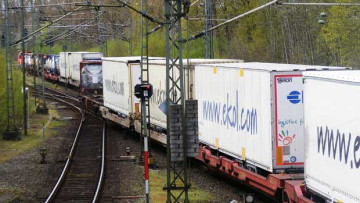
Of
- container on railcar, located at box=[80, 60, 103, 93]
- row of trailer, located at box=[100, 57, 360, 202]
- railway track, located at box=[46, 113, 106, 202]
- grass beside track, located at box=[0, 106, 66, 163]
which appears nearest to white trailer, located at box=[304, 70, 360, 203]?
row of trailer, located at box=[100, 57, 360, 202]

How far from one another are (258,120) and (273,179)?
5.04ft

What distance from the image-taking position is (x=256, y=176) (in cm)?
1639

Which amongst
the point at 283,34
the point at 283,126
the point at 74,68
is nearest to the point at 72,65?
the point at 74,68

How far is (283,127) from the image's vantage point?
15273 millimetres

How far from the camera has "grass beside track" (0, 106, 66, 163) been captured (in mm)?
28109

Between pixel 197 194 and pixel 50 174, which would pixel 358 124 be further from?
pixel 50 174

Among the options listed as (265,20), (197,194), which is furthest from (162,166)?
(265,20)

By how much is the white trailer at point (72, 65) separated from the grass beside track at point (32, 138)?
266 inches

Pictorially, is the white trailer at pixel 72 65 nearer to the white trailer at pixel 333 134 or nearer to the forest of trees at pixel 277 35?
the forest of trees at pixel 277 35

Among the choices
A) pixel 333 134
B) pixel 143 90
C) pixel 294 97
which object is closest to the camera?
pixel 333 134

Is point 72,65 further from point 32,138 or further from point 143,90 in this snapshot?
point 143,90

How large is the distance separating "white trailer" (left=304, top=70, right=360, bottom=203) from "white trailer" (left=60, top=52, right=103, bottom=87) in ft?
116

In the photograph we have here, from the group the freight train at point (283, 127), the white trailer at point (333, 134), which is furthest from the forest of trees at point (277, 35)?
the white trailer at point (333, 134)

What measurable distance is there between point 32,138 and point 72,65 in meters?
23.6
